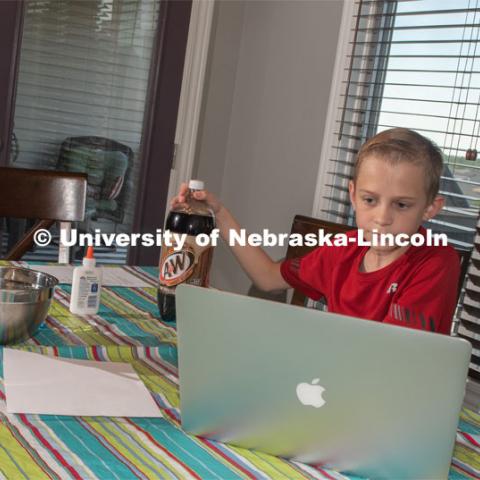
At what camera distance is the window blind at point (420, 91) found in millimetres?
2150

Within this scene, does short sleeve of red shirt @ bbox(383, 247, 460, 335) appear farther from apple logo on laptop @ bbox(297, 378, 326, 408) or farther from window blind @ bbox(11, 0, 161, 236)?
window blind @ bbox(11, 0, 161, 236)

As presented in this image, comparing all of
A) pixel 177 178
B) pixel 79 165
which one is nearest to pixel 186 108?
pixel 177 178

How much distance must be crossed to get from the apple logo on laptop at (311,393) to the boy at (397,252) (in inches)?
12.2

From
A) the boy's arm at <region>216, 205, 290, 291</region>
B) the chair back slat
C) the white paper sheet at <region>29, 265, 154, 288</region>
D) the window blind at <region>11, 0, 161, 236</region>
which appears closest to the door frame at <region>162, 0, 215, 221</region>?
the window blind at <region>11, 0, 161, 236</region>

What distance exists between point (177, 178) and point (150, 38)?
57 cm

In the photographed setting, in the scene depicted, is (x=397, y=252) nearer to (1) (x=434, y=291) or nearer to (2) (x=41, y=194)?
(1) (x=434, y=291)

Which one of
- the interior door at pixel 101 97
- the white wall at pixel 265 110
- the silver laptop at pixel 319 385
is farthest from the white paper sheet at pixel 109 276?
the interior door at pixel 101 97

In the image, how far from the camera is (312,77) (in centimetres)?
272

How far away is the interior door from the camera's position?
111 inches

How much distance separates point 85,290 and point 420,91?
1.36 metres

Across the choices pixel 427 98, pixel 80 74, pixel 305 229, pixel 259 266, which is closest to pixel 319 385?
pixel 259 266

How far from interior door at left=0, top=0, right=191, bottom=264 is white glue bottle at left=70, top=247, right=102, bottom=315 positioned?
156 cm

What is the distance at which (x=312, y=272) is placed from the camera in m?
1.60

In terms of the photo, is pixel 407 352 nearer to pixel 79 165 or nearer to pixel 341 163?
pixel 341 163
